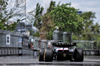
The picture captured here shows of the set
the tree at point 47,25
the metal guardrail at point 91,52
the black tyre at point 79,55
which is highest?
the tree at point 47,25

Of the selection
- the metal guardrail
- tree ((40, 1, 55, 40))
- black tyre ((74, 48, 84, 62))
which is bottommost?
the metal guardrail

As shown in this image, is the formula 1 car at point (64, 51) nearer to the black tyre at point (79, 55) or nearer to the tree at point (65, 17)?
the black tyre at point (79, 55)

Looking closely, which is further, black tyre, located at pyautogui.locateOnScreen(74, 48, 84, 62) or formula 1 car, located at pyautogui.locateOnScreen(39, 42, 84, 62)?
black tyre, located at pyautogui.locateOnScreen(74, 48, 84, 62)

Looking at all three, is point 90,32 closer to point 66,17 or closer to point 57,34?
point 66,17

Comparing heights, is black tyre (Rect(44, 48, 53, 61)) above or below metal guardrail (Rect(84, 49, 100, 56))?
above

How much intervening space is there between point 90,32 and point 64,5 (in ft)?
100

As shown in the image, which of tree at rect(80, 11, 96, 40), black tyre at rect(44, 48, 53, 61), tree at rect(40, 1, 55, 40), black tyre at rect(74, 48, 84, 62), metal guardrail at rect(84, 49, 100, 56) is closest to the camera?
black tyre at rect(44, 48, 53, 61)

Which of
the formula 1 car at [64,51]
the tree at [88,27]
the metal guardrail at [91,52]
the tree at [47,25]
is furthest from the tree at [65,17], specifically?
the formula 1 car at [64,51]

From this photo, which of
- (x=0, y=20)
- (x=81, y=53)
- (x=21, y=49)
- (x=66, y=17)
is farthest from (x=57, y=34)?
(x=81, y=53)

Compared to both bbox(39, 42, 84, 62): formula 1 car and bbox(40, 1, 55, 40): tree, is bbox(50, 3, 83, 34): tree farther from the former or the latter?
bbox(39, 42, 84, 62): formula 1 car

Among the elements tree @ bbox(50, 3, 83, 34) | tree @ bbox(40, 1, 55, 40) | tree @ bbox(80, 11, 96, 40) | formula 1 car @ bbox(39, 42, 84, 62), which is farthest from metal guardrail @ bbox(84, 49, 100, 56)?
formula 1 car @ bbox(39, 42, 84, 62)

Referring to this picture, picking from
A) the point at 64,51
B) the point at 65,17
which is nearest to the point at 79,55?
the point at 64,51

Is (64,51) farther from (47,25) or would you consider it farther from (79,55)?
(47,25)

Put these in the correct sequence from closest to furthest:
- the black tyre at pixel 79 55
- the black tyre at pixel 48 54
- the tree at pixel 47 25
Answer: the black tyre at pixel 48 54 < the black tyre at pixel 79 55 < the tree at pixel 47 25
